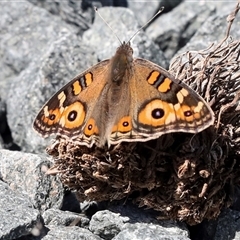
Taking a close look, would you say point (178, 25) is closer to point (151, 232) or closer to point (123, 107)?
point (123, 107)

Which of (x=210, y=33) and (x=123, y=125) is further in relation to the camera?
(x=210, y=33)

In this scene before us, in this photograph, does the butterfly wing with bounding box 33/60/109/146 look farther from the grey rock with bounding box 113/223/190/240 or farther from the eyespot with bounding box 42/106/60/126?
the grey rock with bounding box 113/223/190/240

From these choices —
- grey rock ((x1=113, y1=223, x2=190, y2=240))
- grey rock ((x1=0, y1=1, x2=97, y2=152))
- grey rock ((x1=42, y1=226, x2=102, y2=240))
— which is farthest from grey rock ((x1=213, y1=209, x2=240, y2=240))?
grey rock ((x1=0, y1=1, x2=97, y2=152))

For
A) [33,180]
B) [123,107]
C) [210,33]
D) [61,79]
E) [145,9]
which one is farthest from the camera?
[145,9]

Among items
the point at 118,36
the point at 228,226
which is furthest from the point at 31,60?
the point at 228,226

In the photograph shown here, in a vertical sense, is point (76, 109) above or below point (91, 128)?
above

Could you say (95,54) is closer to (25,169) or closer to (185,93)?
(25,169)

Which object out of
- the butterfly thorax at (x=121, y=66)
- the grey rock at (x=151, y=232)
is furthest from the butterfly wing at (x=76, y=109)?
the grey rock at (x=151, y=232)
